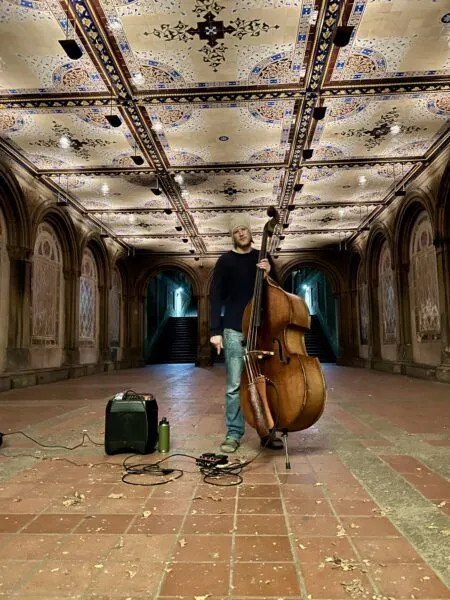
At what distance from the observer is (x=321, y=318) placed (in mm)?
22438

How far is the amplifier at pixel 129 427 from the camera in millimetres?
3230

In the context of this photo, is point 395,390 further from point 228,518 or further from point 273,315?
point 228,518

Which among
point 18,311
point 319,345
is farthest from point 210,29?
point 319,345

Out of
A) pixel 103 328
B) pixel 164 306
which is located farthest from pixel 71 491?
pixel 164 306

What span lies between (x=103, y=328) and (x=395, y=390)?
1021cm

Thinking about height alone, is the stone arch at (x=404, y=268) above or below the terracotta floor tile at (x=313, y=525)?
above

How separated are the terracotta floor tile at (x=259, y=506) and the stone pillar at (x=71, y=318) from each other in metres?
10.9

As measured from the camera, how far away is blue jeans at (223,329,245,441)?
3.30 metres

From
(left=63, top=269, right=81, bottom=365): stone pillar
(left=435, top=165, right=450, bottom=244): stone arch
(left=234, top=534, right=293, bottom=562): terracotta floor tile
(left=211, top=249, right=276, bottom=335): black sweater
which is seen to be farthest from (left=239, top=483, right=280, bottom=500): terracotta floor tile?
(left=63, top=269, right=81, bottom=365): stone pillar

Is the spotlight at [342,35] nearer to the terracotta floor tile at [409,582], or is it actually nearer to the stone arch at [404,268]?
the terracotta floor tile at [409,582]

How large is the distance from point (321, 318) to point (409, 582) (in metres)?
21.4

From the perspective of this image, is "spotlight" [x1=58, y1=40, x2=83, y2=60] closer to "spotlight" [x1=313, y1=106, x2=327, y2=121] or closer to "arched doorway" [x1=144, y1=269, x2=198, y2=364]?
"spotlight" [x1=313, y1=106, x2=327, y2=121]

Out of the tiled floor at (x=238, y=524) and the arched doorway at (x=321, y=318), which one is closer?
the tiled floor at (x=238, y=524)

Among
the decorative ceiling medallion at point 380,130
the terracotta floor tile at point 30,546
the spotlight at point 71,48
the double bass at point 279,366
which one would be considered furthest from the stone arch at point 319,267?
the terracotta floor tile at point 30,546
